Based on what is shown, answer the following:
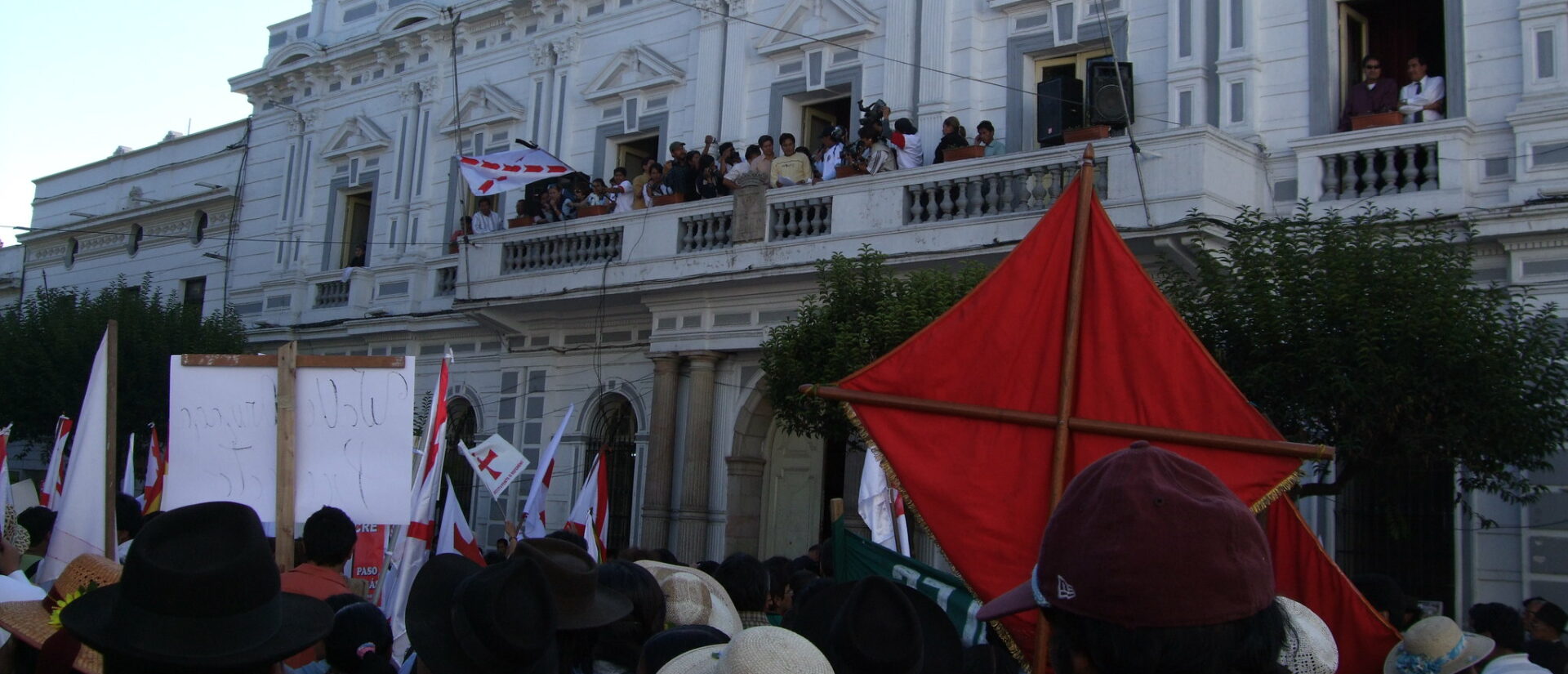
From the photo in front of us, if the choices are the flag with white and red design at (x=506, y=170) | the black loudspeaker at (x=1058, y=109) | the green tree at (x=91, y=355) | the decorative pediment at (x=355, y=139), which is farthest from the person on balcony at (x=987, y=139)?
the green tree at (x=91, y=355)

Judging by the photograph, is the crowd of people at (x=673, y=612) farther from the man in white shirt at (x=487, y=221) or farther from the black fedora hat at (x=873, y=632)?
the man in white shirt at (x=487, y=221)

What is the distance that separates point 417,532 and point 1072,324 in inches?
153

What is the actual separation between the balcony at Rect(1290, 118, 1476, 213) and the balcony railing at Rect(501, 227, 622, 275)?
26.0ft

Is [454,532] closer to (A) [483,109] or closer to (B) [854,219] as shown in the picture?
(B) [854,219]

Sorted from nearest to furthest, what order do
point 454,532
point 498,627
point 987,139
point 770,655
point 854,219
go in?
1. point 770,655
2. point 498,627
3. point 454,532
4. point 987,139
5. point 854,219

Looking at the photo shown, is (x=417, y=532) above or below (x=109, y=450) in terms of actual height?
below

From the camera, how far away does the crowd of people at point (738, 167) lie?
48.5 feet

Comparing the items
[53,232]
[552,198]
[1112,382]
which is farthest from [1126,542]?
[53,232]

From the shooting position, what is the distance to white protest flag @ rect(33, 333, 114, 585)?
5723mm

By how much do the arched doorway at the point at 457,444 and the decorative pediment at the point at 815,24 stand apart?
6.73 metres

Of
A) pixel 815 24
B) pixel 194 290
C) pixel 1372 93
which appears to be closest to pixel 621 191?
pixel 815 24

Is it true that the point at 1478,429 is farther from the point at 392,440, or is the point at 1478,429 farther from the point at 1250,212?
the point at 392,440

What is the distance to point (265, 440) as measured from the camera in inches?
249

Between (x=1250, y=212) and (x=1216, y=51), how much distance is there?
248 cm
